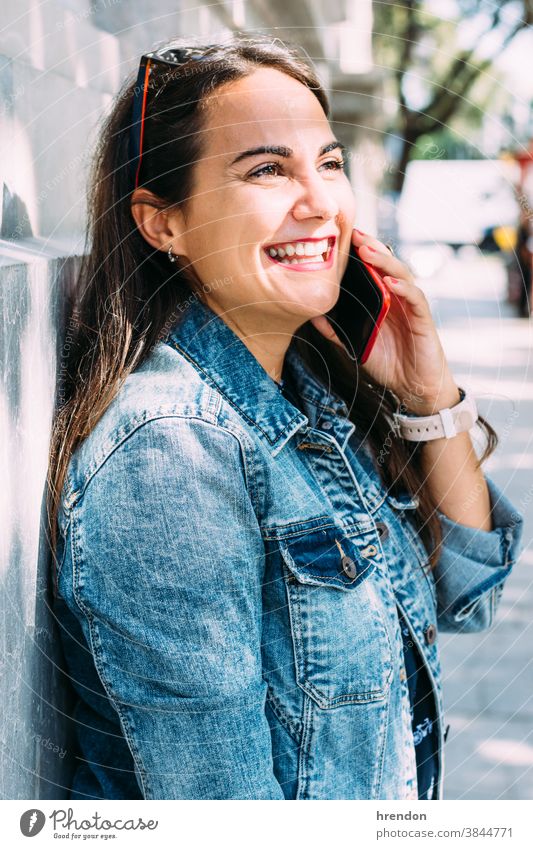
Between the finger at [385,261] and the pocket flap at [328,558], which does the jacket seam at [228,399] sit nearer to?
the pocket flap at [328,558]

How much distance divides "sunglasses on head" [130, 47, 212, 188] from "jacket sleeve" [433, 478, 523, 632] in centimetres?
67

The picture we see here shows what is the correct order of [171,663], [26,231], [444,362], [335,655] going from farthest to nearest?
[444,362] < [26,231] < [335,655] < [171,663]

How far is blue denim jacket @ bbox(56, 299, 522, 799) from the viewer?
967 millimetres

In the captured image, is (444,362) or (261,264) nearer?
(261,264)

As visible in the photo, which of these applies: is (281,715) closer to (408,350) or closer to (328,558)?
(328,558)

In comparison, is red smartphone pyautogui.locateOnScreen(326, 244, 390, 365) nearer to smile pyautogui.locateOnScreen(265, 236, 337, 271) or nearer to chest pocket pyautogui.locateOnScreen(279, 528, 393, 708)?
smile pyautogui.locateOnScreen(265, 236, 337, 271)

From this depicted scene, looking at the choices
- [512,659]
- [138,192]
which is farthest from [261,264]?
[512,659]

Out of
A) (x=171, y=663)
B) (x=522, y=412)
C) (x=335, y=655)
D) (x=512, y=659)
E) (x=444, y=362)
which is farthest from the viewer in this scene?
(x=522, y=412)

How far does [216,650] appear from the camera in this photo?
0.98 meters

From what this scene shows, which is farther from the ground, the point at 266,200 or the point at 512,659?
the point at 266,200

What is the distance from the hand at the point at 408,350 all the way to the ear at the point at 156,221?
278 millimetres

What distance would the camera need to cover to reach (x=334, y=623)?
1.07 meters
